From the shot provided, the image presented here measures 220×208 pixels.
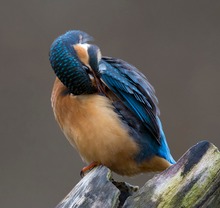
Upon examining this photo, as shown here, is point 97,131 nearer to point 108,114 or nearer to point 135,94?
point 108,114

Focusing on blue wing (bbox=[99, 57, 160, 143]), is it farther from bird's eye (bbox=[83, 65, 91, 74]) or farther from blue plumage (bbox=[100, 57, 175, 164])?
bird's eye (bbox=[83, 65, 91, 74])

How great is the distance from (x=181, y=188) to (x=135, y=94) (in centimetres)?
81

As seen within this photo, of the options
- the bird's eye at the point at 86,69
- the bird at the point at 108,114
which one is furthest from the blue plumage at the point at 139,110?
the bird's eye at the point at 86,69

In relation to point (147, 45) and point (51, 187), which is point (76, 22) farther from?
point (51, 187)

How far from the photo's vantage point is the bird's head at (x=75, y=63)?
2449 mm

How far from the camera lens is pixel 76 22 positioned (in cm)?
482

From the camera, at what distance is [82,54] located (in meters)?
2.52

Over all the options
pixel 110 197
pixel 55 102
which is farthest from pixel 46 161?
pixel 110 197

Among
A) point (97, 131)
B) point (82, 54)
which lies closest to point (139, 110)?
point (97, 131)

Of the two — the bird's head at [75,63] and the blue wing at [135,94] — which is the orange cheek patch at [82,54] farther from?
the blue wing at [135,94]

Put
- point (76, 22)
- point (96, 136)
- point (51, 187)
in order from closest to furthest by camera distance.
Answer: point (96, 136)
point (51, 187)
point (76, 22)

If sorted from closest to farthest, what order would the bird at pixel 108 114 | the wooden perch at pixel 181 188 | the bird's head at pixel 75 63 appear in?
the wooden perch at pixel 181 188, the bird's head at pixel 75 63, the bird at pixel 108 114

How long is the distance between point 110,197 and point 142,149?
706 millimetres

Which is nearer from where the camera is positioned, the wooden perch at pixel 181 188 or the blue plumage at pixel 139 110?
the wooden perch at pixel 181 188
